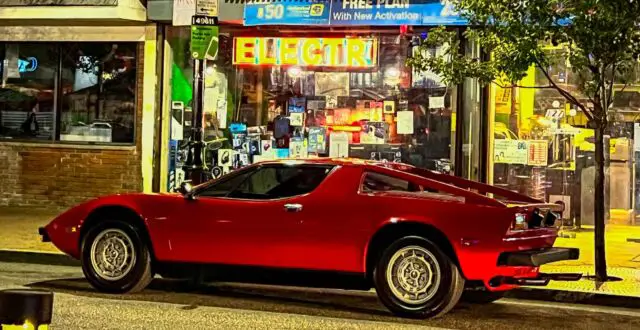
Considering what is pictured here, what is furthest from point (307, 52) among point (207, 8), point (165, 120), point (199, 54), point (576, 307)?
point (576, 307)

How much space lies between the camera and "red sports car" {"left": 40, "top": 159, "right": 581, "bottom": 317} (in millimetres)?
7453

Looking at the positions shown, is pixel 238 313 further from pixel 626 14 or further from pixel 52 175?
pixel 52 175

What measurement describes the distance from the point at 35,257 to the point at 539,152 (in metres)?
7.98

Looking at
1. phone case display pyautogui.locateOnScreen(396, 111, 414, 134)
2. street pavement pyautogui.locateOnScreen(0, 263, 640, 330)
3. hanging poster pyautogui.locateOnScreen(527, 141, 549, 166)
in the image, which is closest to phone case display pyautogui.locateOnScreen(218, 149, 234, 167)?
phone case display pyautogui.locateOnScreen(396, 111, 414, 134)

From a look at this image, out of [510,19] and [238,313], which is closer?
[238,313]

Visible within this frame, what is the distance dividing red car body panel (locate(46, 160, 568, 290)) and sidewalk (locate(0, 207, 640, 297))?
1.67 metres

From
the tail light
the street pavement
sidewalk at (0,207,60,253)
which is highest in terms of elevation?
the tail light

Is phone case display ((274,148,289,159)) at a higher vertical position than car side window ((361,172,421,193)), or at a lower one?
higher

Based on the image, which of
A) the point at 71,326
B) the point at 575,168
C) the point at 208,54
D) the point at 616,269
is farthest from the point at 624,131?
the point at 71,326

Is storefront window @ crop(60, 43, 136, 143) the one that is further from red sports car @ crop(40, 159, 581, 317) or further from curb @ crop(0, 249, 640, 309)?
curb @ crop(0, 249, 640, 309)

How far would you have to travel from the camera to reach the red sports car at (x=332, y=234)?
745cm

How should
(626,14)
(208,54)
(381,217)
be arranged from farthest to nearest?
(208,54) → (626,14) → (381,217)

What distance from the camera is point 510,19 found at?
958cm

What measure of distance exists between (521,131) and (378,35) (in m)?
2.86
